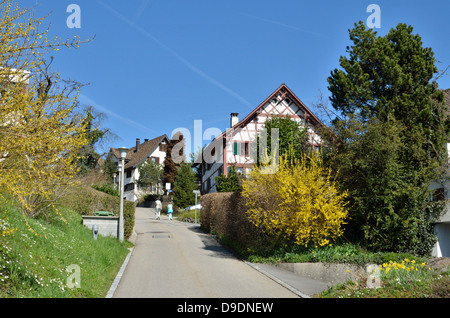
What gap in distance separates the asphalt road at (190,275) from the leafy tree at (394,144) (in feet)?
17.3

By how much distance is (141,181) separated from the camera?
202 ft

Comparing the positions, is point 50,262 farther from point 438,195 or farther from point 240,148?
point 240,148

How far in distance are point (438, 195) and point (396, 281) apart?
374 inches

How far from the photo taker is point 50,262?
10.5 metres

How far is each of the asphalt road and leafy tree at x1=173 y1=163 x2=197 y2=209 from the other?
2928cm

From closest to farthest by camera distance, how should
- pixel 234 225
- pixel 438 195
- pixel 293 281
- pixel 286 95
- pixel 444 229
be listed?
1. pixel 293 281
2. pixel 444 229
3. pixel 438 195
4. pixel 234 225
5. pixel 286 95

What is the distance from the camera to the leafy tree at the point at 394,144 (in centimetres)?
1653

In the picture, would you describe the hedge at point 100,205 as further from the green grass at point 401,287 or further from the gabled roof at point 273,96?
the gabled roof at point 273,96

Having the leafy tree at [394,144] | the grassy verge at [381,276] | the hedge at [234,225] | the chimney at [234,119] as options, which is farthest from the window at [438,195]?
the chimney at [234,119]

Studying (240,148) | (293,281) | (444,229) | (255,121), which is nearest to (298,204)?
(293,281)

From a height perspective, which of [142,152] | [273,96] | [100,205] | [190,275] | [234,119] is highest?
[273,96]

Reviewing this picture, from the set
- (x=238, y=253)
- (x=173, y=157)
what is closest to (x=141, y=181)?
(x=173, y=157)

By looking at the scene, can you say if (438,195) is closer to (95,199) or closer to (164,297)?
(164,297)

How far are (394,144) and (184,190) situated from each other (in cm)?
3684
